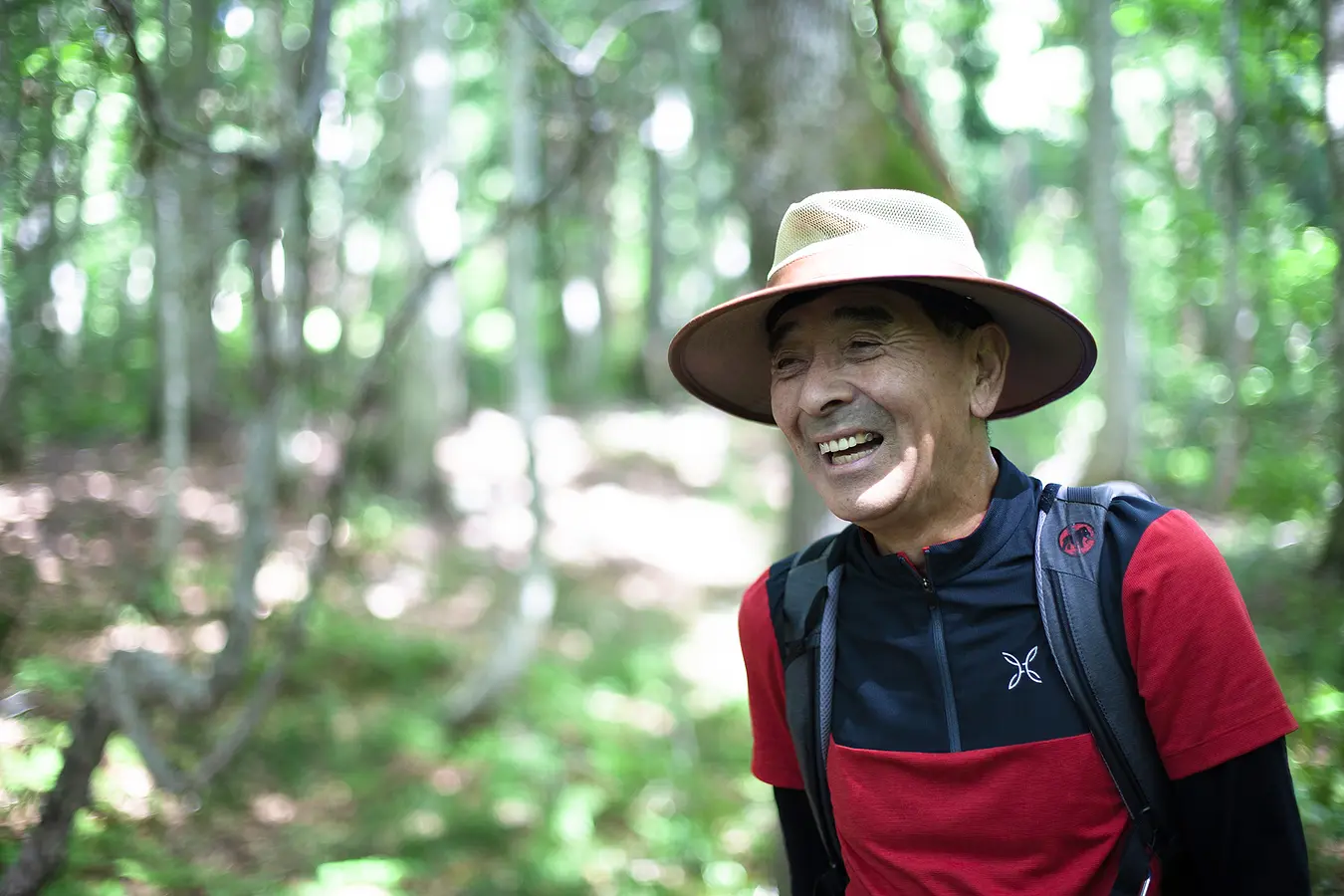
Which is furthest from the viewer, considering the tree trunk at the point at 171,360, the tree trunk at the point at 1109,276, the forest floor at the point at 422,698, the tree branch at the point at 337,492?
the tree trunk at the point at 1109,276

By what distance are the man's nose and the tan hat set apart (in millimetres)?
180

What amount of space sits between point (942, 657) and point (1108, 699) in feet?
1.03

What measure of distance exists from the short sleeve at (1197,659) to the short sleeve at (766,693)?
0.79 m

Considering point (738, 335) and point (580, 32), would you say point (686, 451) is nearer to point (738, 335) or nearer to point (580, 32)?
point (580, 32)

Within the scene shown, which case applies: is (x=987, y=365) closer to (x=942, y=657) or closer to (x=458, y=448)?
(x=942, y=657)

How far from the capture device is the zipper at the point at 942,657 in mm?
1908

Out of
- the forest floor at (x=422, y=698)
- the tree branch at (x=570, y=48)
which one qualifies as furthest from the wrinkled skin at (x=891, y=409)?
the tree branch at (x=570, y=48)

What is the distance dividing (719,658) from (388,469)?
20.2ft

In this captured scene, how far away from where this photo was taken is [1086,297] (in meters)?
26.9

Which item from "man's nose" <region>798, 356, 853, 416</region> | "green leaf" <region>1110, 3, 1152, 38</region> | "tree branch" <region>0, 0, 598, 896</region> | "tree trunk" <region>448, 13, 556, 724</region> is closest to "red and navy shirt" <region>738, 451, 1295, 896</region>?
"man's nose" <region>798, 356, 853, 416</region>

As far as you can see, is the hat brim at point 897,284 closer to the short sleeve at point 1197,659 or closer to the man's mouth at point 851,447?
the man's mouth at point 851,447

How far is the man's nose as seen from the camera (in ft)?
6.57

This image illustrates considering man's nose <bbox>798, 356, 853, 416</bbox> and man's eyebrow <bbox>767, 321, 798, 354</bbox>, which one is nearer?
man's nose <bbox>798, 356, 853, 416</bbox>

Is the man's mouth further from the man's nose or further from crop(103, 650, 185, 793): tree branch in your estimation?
crop(103, 650, 185, 793): tree branch
